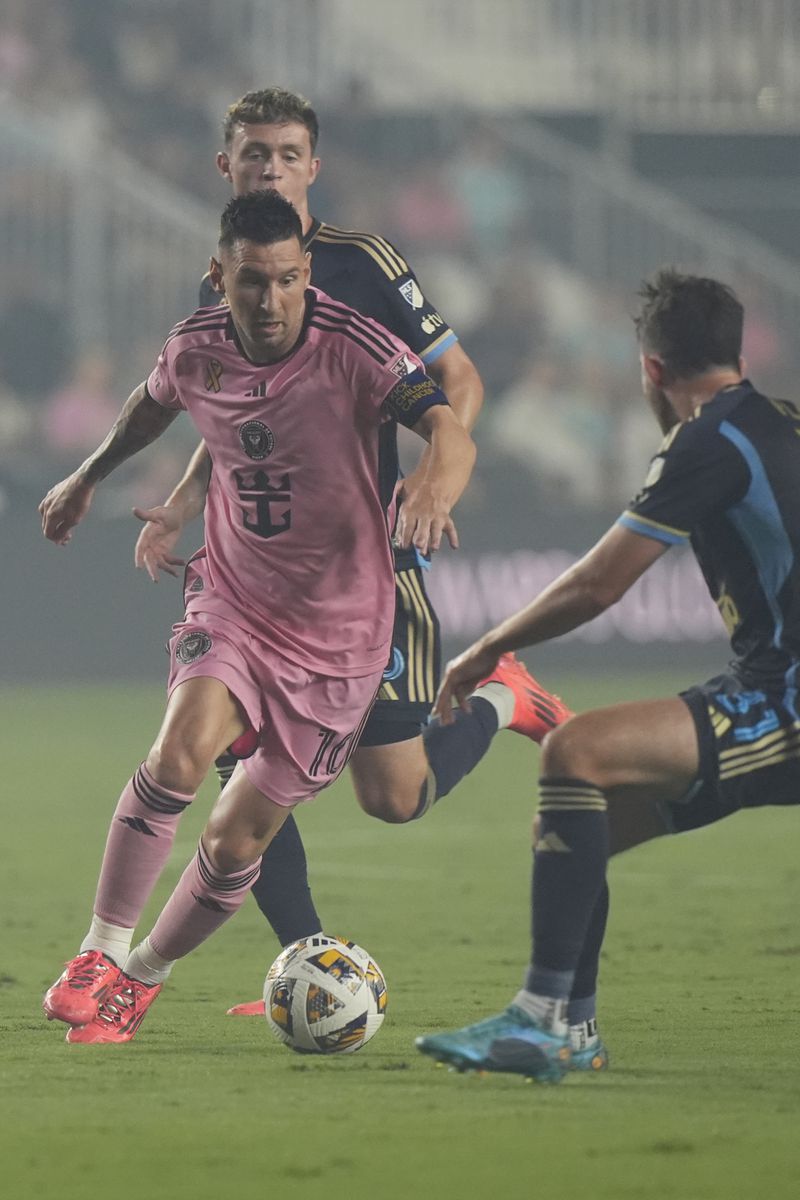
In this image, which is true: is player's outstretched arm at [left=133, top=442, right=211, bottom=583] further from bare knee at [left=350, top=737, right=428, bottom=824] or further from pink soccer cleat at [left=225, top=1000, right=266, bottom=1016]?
pink soccer cleat at [left=225, top=1000, right=266, bottom=1016]

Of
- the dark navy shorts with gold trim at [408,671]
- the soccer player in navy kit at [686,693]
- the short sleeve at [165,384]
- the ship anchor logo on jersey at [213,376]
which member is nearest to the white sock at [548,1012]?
the soccer player in navy kit at [686,693]

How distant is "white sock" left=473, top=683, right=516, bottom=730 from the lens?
254 inches

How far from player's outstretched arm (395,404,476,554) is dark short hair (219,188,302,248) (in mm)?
520

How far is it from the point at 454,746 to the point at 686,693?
1879mm

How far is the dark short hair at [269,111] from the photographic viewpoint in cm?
551

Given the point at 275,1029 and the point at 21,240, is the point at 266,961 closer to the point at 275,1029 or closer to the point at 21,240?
the point at 275,1029

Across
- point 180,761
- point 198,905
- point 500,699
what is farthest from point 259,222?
point 500,699

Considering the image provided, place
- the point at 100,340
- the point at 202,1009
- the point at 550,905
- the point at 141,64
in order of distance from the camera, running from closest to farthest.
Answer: the point at 550,905
the point at 202,1009
the point at 100,340
the point at 141,64

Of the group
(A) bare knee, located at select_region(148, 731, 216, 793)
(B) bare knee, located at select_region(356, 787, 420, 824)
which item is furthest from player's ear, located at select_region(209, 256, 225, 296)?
(B) bare knee, located at select_region(356, 787, 420, 824)

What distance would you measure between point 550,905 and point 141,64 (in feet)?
56.1

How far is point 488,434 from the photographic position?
1808 centimetres

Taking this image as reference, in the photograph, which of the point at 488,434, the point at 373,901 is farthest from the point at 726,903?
the point at 488,434

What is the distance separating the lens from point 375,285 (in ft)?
18.3

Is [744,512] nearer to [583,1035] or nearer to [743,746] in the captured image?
[743,746]
